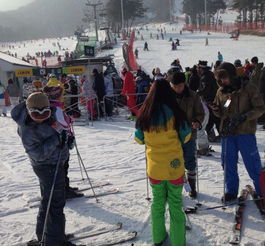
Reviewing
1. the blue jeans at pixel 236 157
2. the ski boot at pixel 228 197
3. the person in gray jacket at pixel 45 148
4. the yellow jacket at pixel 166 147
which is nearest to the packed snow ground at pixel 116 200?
the ski boot at pixel 228 197

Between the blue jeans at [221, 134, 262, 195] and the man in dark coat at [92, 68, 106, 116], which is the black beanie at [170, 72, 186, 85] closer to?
the blue jeans at [221, 134, 262, 195]

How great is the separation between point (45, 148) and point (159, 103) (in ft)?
4.21

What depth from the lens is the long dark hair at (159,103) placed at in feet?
11.6

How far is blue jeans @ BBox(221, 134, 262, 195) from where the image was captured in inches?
179

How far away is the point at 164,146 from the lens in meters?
3.64

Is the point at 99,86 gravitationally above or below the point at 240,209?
above

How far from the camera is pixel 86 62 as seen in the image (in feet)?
48.0

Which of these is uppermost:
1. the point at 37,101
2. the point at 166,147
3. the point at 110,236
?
the point at 37,101

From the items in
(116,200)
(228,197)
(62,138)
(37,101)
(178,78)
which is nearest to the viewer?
(37,101)

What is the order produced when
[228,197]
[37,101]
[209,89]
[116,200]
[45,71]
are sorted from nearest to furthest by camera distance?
1. [37,101]
2. [228,197]
3. [116,200]
4. [209,89]
5. [45,71]

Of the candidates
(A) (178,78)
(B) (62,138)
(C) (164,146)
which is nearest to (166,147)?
(C) (164,146)

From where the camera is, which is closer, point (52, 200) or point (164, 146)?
point (164, 146)

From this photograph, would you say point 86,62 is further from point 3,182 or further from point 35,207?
point 35,207

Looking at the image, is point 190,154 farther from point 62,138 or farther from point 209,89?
point 209,89
